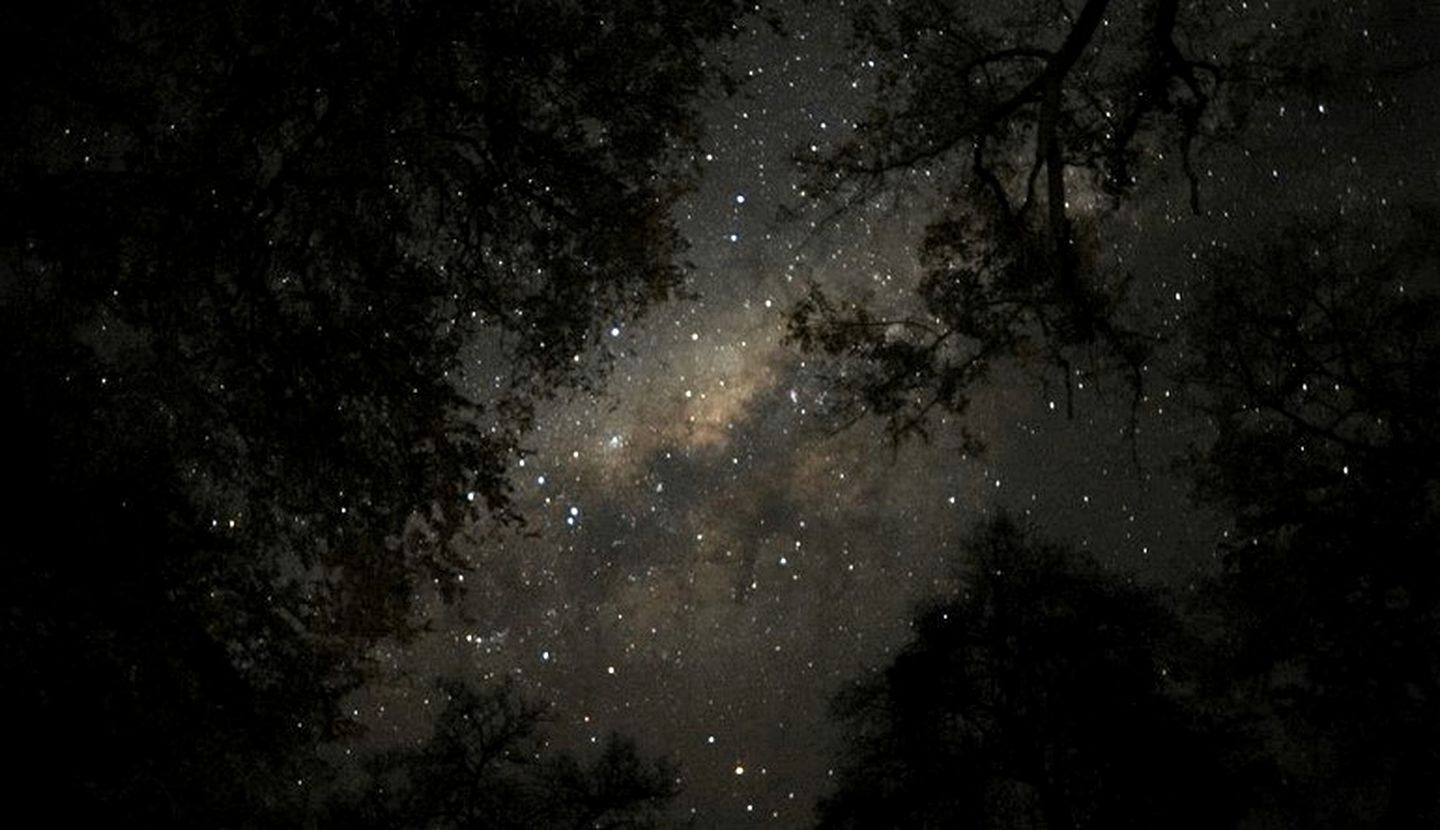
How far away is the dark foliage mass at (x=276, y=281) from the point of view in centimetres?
590

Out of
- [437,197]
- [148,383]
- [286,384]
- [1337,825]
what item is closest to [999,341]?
[437,197]

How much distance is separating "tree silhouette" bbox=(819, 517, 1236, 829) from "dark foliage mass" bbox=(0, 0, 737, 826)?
842cm

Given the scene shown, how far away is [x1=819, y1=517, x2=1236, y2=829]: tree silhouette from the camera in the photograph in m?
13.8

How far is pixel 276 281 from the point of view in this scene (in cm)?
670

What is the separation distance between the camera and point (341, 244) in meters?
6.54

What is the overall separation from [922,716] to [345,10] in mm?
11187

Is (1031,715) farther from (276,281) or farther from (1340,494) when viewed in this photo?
(276,281)

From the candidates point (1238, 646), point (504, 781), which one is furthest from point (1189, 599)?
point (504, 781)

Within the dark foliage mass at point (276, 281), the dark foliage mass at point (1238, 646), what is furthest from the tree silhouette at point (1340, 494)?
the dark foliage mass at point (276, 281)

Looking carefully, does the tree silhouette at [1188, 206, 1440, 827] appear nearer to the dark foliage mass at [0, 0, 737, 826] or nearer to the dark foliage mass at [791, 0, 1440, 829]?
the dark foliage mass at [791, 0, 1440, 829]

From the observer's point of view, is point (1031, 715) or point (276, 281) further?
point (1031, 715)

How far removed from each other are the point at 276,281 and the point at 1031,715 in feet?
35.5

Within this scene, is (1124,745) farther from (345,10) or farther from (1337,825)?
(345,10)

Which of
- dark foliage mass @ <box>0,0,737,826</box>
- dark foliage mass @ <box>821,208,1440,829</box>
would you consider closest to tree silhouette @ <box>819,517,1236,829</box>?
dark foliage mass @ <box>821,208,1440,829</box>
